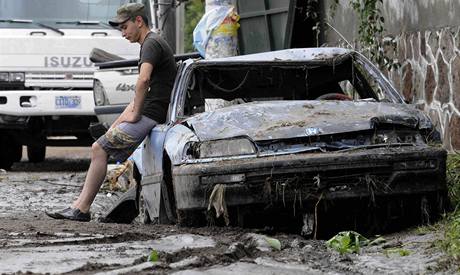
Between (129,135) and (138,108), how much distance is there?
9.1 inches

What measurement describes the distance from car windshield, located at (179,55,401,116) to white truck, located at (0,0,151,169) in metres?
5.88

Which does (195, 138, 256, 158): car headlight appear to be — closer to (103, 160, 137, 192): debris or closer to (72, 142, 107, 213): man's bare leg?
(72, 142, 107, 213): man's bare leg

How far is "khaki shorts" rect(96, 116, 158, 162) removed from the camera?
31.5 ft

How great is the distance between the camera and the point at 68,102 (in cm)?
1594

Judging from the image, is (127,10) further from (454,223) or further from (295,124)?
(454,223)

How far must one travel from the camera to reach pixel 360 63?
388 inches

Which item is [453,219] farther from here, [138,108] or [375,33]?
[375,33]

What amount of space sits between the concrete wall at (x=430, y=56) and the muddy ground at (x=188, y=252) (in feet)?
12.3

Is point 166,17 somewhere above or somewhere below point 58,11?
below

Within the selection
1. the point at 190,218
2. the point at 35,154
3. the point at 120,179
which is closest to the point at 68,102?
the point at 120,179

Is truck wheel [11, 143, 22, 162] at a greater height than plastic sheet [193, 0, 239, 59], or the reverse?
plastic sheet [193, 0, 239, 59]

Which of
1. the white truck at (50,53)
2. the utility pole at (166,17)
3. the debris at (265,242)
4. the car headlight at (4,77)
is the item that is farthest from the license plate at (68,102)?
the debris at (265,242)

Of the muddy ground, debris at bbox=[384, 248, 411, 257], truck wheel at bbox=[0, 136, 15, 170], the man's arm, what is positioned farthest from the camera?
truck wheel at bbox=[0, 136, 15, 170]

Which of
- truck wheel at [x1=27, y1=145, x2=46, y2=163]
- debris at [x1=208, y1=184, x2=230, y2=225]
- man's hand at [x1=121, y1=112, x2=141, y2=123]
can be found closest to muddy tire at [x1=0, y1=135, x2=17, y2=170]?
truck wheel at [x1=27, y1=145, x2=46, y2=163]
